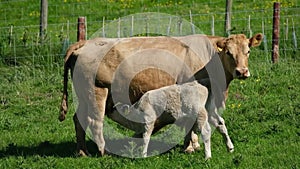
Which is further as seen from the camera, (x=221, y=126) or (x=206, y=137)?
(x=221, y=126)

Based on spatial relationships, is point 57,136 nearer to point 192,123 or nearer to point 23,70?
point 192,123

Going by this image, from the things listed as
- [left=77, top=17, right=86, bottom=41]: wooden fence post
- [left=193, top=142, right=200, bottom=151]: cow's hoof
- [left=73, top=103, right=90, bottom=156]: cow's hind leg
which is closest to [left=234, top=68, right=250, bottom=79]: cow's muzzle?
[left=193, top=142, right=200, bottom=151]: cow's hoof

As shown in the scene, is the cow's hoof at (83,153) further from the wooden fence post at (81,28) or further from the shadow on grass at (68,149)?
the wooden fence post at (81,28)

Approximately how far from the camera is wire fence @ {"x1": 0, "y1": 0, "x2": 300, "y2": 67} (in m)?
16.2

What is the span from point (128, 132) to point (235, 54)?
233cm

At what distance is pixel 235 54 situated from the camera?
32.3 feet

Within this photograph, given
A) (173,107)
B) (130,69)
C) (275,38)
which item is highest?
(275,38)

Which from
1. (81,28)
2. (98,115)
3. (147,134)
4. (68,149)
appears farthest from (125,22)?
(147,134)

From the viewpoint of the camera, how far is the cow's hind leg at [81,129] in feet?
33.2

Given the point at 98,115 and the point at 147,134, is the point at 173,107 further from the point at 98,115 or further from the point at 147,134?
the point at 98,115

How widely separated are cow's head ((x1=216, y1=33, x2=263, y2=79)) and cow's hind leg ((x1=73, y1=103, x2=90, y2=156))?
219cm

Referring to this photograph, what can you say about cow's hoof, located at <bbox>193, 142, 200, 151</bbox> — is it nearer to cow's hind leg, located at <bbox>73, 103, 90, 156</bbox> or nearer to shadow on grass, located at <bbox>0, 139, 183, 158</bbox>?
shadow on grass, located at <bbox>0, 139, 183, 158</bbox>

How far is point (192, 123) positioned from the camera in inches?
386

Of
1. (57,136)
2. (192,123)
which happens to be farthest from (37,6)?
(192,123)
